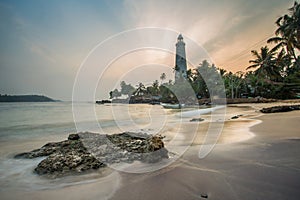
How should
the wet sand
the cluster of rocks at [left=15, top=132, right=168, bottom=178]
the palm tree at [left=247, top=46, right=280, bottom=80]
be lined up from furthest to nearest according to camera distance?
1. the palm tree at [left=247, top=46, right=280, bottom=80]
2. the cluster of rocks at [left=15, top=132, right=168, bottom=178]
3. the wet sand

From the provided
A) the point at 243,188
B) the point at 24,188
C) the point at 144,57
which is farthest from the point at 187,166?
the point at 144,57

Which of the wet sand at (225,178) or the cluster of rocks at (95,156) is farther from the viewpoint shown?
the cluster of rocks at (95,156)

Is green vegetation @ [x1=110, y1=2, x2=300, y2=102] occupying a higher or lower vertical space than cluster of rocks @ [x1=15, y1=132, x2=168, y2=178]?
higher

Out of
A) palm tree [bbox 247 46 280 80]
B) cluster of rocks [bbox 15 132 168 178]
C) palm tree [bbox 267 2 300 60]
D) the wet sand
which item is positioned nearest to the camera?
the wet sand

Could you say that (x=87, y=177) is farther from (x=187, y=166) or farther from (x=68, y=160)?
(x=187, y=166)

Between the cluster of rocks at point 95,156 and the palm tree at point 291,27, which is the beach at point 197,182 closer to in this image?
the cluster of rocks at point 95,156

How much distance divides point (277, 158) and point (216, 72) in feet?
156

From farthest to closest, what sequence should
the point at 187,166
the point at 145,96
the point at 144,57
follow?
the point at 145,96, the point at 144,57, the point at 187,166

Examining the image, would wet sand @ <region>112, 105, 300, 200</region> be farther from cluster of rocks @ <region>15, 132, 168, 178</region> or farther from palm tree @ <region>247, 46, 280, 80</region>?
palm tree @ <region>247, 46, 280, 80</region>

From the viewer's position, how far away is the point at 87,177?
143 inches

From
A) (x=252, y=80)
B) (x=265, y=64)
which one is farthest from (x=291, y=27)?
(x=252, y=80)

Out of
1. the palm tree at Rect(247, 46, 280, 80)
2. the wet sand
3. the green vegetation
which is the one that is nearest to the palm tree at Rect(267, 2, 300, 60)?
the green vegetation

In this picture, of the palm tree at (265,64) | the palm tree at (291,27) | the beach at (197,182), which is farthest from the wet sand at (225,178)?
the palm tree at (265,64)

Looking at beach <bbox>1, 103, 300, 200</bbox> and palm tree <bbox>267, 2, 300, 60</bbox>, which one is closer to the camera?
beach <bbox>1, 103, 300, 200</bbox>
